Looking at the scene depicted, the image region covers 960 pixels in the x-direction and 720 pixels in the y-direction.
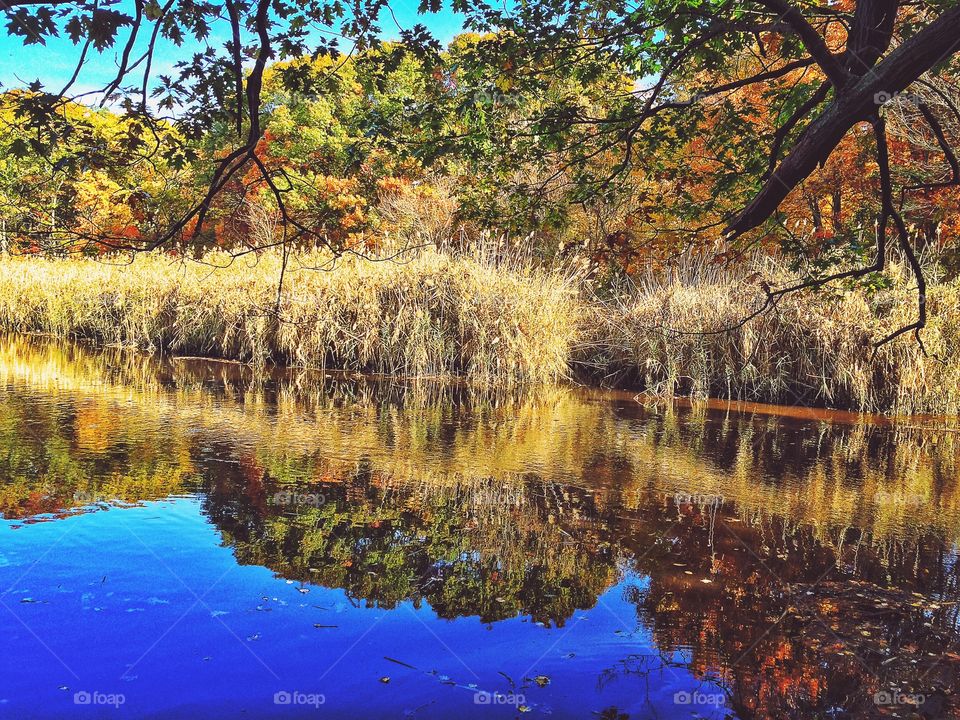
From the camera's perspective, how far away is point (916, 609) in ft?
11.7

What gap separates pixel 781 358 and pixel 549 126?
291 inches

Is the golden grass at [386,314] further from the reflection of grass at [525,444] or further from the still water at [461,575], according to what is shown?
the still water at [461,575]

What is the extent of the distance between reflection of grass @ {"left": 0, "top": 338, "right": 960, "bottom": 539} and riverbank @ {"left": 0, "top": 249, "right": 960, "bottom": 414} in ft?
4.72

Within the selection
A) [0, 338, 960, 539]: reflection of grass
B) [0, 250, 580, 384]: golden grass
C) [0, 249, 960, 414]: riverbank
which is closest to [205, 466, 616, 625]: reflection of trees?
[0, 338, 960, 539]: reflection of grass

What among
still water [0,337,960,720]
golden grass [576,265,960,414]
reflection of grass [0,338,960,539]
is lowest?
still water [0,337,960,720]

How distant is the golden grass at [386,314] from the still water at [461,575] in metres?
4.18

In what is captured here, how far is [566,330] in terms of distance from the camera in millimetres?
12367

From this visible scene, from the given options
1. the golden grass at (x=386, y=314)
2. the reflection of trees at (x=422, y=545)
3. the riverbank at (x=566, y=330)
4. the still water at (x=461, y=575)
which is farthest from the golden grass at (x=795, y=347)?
the reflection of trees at (x=422, y=545)

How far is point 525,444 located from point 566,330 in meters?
5.30

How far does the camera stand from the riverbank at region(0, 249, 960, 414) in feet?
34.8

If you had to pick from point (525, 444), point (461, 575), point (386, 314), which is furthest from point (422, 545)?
point (386, 314)

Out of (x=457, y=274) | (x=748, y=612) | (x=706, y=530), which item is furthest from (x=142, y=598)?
(x=457, y=274)

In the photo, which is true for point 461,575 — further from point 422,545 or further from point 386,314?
point 386,314

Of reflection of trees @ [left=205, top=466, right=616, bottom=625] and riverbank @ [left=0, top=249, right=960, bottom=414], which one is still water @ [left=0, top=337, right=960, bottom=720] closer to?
reflection of trees @ [left=205, top=466, right=616, bottom=625]
